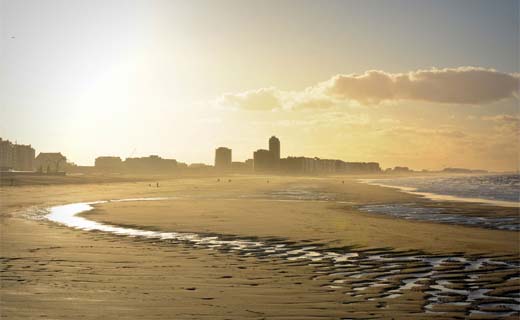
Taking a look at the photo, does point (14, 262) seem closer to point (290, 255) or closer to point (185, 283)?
point (185, 283)

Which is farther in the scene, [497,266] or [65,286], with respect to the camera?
[497,266]

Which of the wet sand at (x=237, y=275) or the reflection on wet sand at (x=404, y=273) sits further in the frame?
the reflection on wet sand at (x=404, y=273)

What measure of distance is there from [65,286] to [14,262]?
3.62m

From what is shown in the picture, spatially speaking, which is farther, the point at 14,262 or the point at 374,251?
the point at 374,251

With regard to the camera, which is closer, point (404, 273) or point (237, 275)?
point (237, 275)

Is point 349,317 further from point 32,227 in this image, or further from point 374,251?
point 32,227

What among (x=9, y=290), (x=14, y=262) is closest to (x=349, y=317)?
(x=9, y=290)

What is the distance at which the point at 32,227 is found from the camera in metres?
20.4

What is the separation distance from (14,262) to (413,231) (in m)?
14.8

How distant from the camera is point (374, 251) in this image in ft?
47.9

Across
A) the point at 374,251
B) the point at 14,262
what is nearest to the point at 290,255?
the point at 374,251

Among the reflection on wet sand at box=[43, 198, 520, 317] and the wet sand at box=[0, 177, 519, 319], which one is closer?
the wet sand at box=[0, 177, 519, 319]

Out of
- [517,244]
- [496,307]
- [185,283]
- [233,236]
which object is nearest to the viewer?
[496,307]

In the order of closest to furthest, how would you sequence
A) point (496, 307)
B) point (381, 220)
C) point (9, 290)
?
point (496, 307)
point (9, 290)
point (381, 220)
